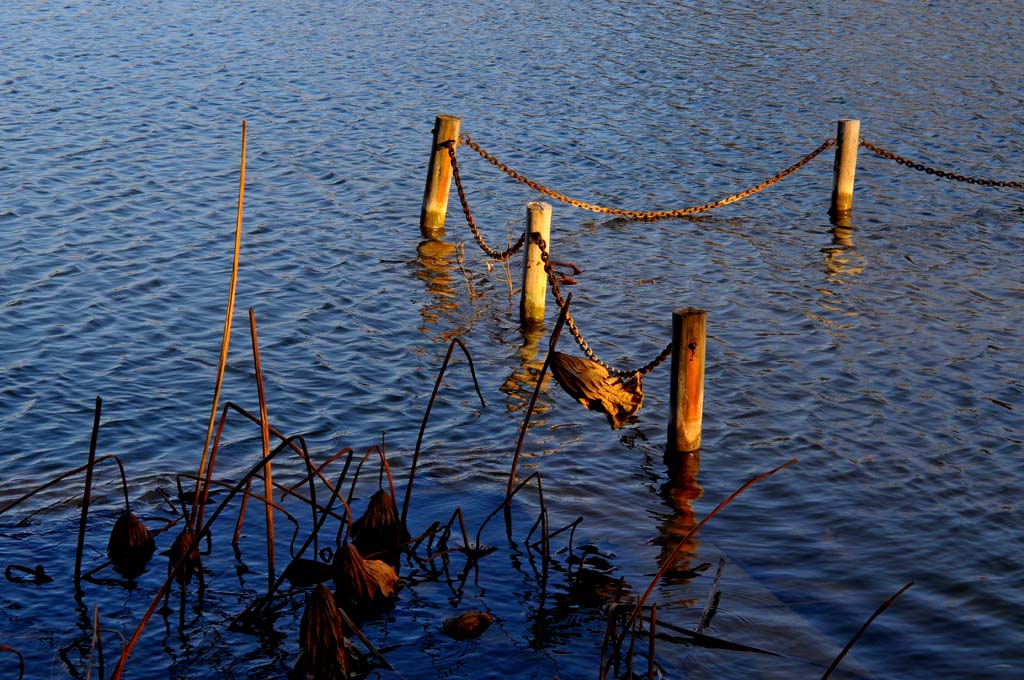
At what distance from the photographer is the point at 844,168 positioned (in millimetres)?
14805

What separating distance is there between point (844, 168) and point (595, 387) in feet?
29.5

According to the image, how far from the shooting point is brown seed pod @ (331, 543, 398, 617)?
20.7 feet

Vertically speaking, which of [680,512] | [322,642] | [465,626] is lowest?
[465,626]

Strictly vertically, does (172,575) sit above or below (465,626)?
above

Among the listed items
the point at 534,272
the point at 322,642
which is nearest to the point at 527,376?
the point at 534,272

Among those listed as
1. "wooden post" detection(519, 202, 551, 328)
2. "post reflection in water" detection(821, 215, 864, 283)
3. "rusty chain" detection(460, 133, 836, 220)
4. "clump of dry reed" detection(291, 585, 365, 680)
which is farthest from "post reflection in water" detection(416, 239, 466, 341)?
"clump of dry reed" detection(291, 585, 365, 680)

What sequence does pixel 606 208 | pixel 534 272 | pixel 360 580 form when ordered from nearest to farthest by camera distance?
pixel 360 580
pixel 534 272
pixel 606 208

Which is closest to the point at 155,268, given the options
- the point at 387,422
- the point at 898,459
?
the point at 387,422

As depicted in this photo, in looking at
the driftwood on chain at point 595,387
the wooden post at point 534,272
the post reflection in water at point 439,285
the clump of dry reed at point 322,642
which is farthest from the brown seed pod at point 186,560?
the wooden post at point 534,272

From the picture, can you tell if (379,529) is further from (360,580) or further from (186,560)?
(186,560)

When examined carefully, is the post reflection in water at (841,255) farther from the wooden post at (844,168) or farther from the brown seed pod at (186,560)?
the brown seed pod at (186,560)

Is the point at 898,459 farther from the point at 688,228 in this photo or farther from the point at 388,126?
the point at 388,126

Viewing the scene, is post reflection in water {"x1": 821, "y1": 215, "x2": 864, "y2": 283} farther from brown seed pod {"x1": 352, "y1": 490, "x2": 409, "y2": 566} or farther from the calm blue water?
brown seed pod {"x1": 352, "y1": 490, "x2": 409, "y2": 566}

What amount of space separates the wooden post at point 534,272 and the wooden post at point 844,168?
5080mm
